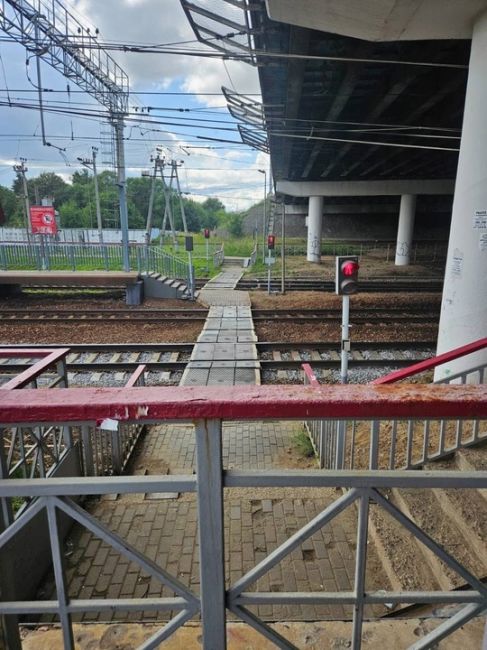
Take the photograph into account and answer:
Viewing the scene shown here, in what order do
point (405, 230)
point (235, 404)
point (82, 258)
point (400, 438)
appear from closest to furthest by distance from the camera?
point (235, 404) → point (400, 438) → point (82, 258) → point (405, 230)

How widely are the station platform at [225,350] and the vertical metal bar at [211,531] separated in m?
5.86

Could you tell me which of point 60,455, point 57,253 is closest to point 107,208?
point 57,253

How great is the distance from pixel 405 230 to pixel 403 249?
1458mm

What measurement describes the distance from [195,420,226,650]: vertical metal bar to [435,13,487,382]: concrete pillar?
18.5ft

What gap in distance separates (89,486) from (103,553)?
277cm

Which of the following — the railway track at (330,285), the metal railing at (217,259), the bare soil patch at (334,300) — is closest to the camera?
the bare soil patch at (334,300)

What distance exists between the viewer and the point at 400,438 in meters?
5.14

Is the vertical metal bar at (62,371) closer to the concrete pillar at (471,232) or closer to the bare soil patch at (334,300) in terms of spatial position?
the concrete pillar at (471,232)

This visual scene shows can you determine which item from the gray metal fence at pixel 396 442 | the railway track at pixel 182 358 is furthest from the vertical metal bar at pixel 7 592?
the railway track at pixel 182 358

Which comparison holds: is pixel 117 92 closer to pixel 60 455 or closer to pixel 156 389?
pixel 60 455

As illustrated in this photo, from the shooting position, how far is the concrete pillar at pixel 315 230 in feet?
99.7

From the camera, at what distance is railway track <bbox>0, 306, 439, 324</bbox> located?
11.9 metres

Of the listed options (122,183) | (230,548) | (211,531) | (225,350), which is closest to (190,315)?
(225,350)

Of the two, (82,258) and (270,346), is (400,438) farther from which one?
(82,258)
